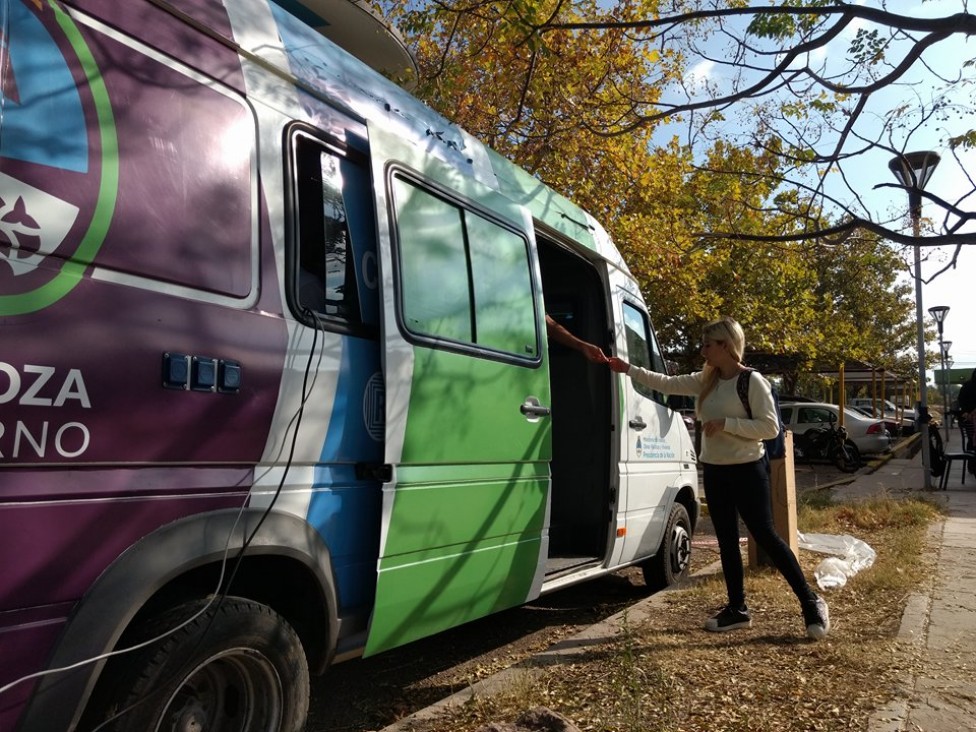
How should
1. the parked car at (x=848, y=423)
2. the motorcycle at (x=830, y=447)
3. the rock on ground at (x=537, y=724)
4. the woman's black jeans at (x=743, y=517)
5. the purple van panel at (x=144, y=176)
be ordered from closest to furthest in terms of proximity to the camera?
the purple van panel at (x=144, y=176) < the rock on ground at (x=537, y=724) < the woman's black jeans at (x=743, y=517) < the motorcycle at (x=830, y=447) < the parked car at (x=848, y=423)

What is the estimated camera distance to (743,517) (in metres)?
4.62

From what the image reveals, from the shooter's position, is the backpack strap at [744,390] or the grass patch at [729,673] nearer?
the grass patch at [729,673]

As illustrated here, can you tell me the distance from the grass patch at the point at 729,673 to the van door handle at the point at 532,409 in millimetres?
1119

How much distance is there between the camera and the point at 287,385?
8.50ft

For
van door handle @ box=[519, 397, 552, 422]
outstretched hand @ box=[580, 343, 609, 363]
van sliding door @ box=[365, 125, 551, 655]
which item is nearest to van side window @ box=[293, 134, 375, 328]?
van sliding door @ box=[365, 125, 551, 655]

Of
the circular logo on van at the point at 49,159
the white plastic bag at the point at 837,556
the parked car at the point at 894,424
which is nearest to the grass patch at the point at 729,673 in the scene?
the white plastic bag at the point at 837,556

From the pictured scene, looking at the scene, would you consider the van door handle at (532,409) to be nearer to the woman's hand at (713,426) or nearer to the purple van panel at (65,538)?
the woman's hand at (713,426)

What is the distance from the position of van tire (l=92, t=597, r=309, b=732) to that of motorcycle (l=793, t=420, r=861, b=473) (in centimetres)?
1772

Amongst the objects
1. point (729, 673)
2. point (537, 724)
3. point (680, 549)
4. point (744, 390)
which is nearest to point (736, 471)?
point (744, 390)

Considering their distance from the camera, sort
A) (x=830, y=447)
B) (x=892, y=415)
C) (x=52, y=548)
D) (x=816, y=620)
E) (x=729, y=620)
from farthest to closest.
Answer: (x=892, y=415)
(x=830, y=447)
(x=729, y=620)
(x=816, y=620)
(x=52, y=548)

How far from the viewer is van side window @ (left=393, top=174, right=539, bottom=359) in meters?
3.23

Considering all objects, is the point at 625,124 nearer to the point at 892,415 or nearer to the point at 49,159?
the point at 49,159

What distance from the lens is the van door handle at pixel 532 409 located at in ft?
12.8

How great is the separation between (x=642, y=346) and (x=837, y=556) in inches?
106
